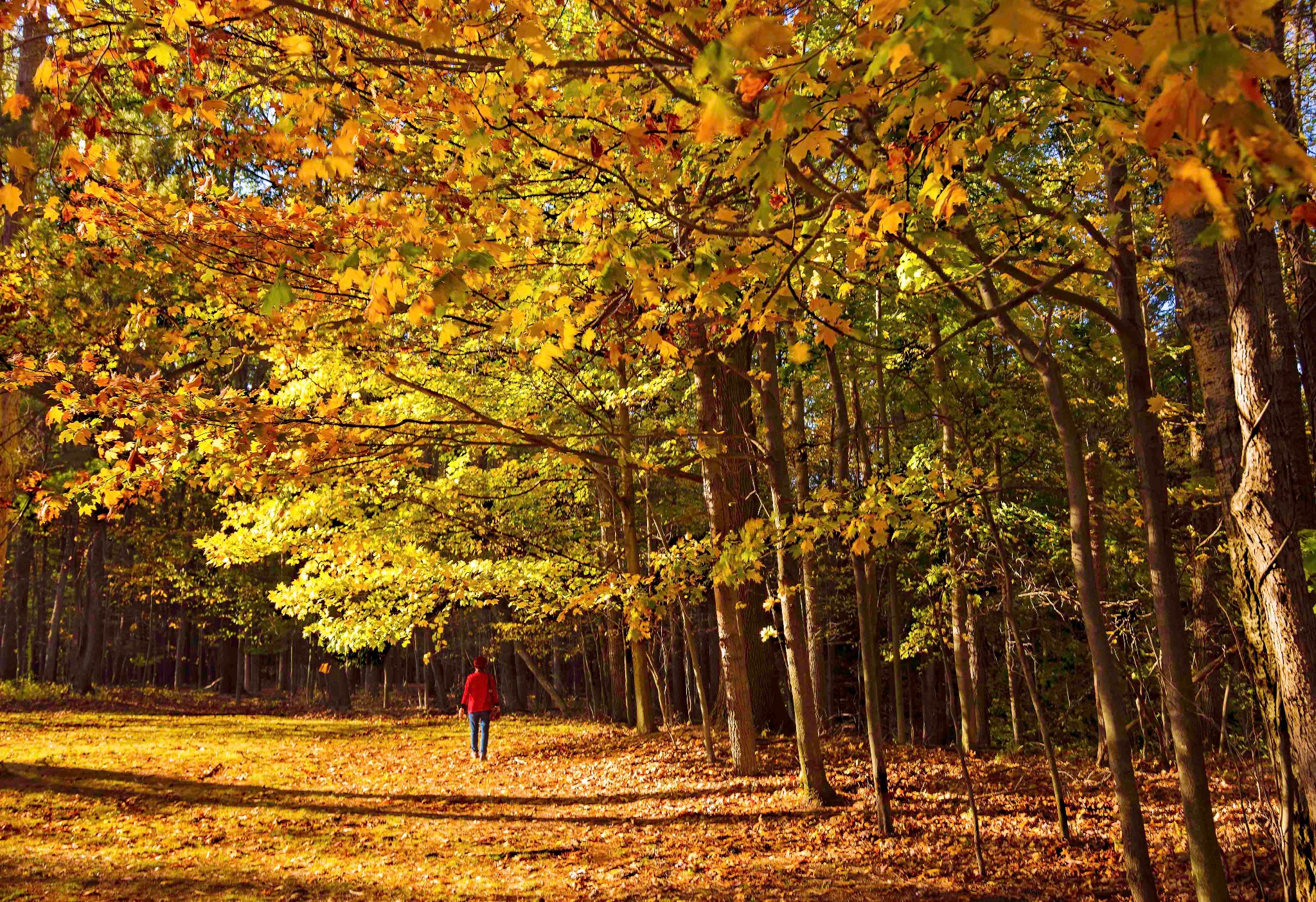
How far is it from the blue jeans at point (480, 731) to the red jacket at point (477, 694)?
73 millimetres

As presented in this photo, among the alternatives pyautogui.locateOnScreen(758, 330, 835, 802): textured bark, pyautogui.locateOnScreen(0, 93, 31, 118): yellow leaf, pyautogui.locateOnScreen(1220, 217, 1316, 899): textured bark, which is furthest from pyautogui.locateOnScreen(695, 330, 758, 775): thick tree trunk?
pyautogui.locateOnScreen(0, 93, 31, 118): yellow leaf

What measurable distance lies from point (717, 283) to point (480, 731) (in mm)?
11151

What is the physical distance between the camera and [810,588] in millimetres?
8422

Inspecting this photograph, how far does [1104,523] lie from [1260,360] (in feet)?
30.7

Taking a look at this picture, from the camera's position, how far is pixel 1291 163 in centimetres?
197

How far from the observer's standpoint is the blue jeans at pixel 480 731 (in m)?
13.0

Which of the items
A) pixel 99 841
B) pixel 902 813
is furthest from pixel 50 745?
pixel 902 813

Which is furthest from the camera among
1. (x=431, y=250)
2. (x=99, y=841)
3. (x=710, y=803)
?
(x=710, y=803)

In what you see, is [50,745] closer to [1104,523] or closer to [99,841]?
[99,841]

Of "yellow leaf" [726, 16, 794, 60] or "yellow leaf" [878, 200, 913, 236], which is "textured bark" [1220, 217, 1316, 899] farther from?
"yellow leaf" [726, 16, 794, 60]

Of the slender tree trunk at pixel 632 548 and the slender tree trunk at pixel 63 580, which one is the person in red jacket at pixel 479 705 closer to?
the slender tree trunk at pixel 632 548

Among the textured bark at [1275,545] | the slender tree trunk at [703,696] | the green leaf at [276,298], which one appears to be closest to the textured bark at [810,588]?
the slender tree trunk at [703,696]

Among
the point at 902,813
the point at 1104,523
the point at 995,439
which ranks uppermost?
the point at 995,439

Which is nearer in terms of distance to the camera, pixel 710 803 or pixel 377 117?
pixel 377 117
